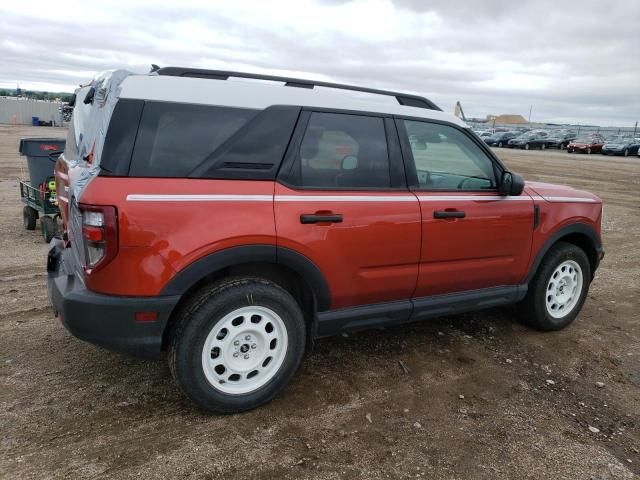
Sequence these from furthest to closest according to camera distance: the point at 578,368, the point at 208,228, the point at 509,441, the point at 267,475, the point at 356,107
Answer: the point at 578,368 < the point at 356,107 < the point at 509,441 < the point at 208,228 < the point at 267,475

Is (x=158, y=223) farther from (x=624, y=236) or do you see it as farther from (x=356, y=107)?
(x=624, y=236)

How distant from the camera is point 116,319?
2816 mm

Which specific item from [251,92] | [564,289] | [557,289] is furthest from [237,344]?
[564,289]

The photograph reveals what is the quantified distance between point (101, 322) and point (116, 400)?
72 cm

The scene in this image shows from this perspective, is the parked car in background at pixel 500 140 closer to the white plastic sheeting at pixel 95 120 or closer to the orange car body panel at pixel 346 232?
the orange car body panel at pixel 346 232

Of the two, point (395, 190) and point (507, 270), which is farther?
point (507, 270)

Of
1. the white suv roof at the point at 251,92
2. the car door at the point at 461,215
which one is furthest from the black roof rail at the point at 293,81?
the car door at the point at 461,215

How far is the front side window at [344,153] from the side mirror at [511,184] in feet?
3.44

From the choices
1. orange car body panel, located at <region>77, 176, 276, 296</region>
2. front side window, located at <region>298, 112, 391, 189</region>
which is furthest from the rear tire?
orange car body panel, located at <region>77, 176, 276, 296</region>

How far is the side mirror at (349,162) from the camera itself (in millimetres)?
3414

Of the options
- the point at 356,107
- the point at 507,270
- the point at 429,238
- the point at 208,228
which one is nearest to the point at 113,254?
the point at 208,228

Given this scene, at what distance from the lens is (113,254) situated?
2721 millimetres

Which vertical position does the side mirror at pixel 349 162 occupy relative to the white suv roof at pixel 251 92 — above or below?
below

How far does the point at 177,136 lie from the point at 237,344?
1.25 m
